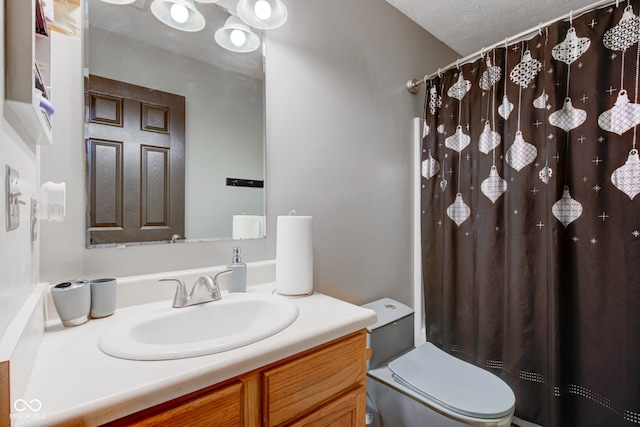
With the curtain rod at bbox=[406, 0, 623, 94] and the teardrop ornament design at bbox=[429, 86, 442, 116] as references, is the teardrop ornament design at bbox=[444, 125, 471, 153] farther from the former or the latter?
the curtain rod at bbox=[406, 0, 623, 94]

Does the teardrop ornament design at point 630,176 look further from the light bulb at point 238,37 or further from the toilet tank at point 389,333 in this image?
the light bulb at point 238,37

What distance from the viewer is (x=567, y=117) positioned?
1.25 meters

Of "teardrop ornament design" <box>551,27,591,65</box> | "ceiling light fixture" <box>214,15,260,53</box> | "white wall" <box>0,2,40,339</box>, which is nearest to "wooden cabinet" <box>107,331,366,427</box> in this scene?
"white wall" <box>0,2,40,339</box>

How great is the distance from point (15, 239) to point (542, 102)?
1799mm

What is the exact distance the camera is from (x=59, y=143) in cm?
86

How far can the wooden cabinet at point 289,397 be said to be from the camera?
0.56 m

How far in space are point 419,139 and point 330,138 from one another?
69 centimetres

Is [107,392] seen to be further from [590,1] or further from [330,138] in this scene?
[590,1]

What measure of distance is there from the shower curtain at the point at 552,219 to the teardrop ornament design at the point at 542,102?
0.01 metres

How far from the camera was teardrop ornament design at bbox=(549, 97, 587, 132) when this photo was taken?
3.98ft

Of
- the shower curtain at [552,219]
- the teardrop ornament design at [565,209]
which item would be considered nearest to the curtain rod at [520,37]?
the shower curtain at [552,219]

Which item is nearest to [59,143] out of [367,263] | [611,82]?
[367,263]

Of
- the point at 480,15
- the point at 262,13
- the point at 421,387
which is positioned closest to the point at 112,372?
the point at 421,387

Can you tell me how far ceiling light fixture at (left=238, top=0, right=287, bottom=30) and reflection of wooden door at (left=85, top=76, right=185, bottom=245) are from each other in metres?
0.41
